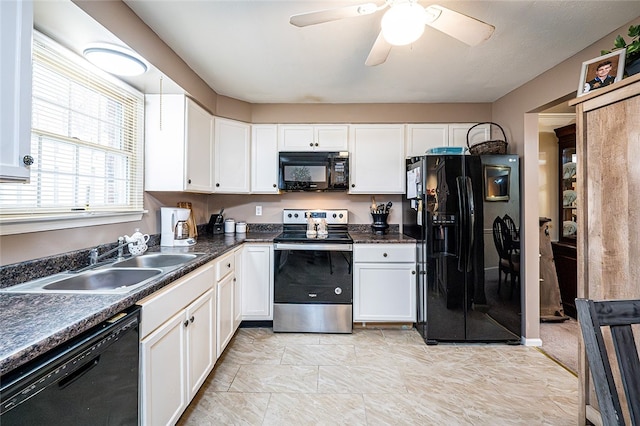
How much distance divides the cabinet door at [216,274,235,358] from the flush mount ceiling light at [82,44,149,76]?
1.56 m

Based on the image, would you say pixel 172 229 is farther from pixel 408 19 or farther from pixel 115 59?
pixel 408 19

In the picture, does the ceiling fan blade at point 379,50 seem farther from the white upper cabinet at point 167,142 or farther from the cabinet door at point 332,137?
the white upper cabinet at point 167,142

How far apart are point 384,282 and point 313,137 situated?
1729 millimetres

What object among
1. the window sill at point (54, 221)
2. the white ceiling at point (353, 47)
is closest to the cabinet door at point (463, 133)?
the white ceiling at point (353, 47)

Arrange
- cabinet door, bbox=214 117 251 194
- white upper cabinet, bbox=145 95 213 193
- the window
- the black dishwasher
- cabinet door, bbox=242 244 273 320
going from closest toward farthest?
the black dishwasher < the window < white upper cabinet, bbox=145 95 213 193 < cabinet door, bbox=242 244 273 320 < cabinet door, bbox=214 117 251 194

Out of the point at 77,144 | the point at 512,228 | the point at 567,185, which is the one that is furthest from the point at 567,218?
the point at 77,144

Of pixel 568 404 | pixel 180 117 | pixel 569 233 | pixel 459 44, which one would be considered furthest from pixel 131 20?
pixel 569 233

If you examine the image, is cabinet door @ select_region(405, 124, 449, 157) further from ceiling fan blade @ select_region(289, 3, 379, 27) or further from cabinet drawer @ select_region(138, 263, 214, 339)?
cabinet drawer @ select_region(138, 263, 214, 339)

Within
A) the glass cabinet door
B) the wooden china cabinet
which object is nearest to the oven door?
the wooden china cabinet

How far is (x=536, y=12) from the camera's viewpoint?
1.66 metres

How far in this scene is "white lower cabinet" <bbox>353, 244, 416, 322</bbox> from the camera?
2.79 meters

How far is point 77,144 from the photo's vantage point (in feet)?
5.55

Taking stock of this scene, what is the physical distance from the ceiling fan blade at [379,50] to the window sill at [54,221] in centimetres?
196

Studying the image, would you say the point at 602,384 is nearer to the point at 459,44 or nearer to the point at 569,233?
the point at 459,44
